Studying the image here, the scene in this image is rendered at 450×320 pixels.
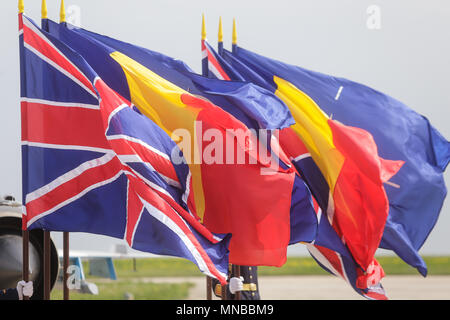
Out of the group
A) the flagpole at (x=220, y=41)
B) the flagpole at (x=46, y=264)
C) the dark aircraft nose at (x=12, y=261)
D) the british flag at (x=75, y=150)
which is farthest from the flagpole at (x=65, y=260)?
the flagpole at (x=220, y=41)

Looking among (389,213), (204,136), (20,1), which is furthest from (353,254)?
(20,1)

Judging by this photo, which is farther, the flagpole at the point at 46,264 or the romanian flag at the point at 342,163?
the romanian flag at the point at 342,163

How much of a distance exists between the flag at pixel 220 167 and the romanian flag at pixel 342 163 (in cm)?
106

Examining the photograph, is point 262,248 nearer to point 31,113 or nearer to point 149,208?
point 149,208

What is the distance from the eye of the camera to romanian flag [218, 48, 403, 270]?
14.2 m

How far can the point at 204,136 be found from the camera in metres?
13.1

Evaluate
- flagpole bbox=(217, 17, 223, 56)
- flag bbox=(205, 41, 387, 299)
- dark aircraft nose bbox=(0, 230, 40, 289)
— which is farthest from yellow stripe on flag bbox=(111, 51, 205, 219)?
dark aircraft nose bbox=(0, 230, 40, 289)

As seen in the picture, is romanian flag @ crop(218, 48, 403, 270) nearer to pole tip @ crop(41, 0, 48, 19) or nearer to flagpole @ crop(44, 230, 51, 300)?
pole tip @ crop(41, 0, 48, 19)

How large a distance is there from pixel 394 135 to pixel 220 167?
149 inches

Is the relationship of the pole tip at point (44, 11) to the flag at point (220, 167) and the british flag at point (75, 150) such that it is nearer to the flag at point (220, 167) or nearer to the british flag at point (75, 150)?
the flag at point (220, 167)

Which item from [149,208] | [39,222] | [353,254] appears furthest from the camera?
[353,254]

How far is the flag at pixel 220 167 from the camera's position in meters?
13.0

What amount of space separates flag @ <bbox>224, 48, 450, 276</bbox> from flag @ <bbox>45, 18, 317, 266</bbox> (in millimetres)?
2224

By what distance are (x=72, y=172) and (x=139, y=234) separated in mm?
1621
